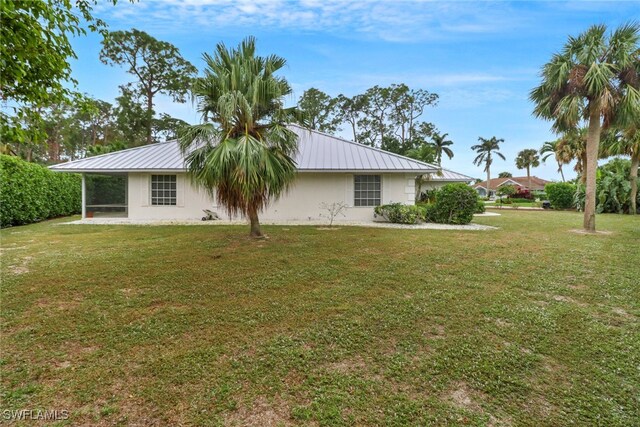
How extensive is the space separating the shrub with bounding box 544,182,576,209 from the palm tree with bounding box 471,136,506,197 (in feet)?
106

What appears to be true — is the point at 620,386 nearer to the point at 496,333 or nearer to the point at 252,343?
the point at 496,333

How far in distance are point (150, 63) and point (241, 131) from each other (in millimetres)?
25092

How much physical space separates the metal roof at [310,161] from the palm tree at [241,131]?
442 centimetres

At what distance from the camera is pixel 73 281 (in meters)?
4.93

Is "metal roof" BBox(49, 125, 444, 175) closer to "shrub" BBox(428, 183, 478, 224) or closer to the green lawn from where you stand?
"shrub" BBox(428, 183, 478, 224)

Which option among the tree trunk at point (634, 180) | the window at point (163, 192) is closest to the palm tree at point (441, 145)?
the tree trunk at point (634, 180)

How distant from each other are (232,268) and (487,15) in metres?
9.62

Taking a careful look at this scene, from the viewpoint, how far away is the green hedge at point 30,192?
1114 centimetres

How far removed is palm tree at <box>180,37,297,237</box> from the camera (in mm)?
7031

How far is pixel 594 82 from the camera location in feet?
31.1

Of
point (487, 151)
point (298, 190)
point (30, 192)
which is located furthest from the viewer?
point (487, 151)

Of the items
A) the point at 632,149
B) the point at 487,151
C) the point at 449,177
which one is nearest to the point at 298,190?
the point at 449,177

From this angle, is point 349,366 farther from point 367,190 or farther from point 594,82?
point 594,82

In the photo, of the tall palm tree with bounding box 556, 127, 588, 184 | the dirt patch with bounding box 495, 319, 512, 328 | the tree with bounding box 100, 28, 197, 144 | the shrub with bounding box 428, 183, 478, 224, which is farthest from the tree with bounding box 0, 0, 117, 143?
the tall palm tree with bounding box 556, 127, 588, 184
